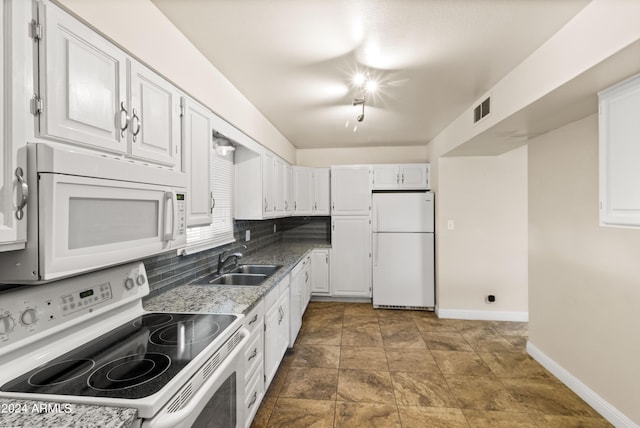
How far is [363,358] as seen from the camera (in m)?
2.88

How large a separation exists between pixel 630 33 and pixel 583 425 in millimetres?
2401

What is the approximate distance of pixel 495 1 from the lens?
1.48m

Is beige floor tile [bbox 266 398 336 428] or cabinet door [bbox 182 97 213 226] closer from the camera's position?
cabinet door [bbox 182 97 213 226]

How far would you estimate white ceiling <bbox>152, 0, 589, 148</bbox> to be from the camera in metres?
1.53

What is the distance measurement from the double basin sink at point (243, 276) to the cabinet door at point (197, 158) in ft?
2.36

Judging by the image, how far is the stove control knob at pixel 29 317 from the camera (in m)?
1.02

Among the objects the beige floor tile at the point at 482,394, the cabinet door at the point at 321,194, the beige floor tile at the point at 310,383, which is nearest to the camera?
the beige floor tile at the point at 482,394

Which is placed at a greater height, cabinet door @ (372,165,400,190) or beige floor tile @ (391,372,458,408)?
cabinet door @ (372,165,400,190)

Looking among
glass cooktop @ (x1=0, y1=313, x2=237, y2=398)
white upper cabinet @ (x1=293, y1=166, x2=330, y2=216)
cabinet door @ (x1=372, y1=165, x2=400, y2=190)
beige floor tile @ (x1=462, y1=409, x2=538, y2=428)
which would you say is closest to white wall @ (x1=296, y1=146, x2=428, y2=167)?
white upper cabinet @ (x1=293, y1=166, x2=330, y2=216)

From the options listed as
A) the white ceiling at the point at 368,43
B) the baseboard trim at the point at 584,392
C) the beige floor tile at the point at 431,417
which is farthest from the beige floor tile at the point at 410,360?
the white ceiling at the point at 368,43

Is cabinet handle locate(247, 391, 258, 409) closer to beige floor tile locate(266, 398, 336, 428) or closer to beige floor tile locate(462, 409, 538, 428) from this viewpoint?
beige floor tile locate(266, 398, 336, 428)

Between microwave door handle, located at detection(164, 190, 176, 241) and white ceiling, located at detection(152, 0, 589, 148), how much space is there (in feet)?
3.27

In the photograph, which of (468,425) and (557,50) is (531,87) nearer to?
(557,50)

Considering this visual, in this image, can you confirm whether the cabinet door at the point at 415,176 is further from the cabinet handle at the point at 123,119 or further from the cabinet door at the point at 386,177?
the cabinet handle at the point at 123,119
